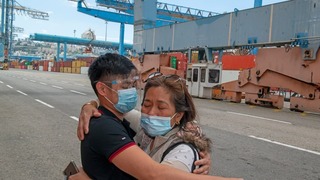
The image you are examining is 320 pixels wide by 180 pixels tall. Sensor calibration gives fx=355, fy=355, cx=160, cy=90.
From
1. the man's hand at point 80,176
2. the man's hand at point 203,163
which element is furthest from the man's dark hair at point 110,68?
the man's hand at point 203,163

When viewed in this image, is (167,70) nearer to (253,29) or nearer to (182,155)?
(253,29)

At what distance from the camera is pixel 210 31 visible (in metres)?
22.6

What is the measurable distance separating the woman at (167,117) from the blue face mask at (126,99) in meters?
0.07

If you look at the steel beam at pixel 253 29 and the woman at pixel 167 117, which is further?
the steel beam at pixel 253 29

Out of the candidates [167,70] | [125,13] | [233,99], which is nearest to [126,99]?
[233,99]

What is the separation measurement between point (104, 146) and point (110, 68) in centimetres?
51

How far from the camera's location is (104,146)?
173 centimetres

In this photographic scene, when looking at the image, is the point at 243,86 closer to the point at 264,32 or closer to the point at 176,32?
the point at 264,32

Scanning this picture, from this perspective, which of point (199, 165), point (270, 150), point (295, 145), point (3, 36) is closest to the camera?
point (199, 165)

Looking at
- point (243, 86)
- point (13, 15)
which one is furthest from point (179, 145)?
point (13, 15)

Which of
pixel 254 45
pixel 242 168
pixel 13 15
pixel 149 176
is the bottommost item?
pixel 242 168

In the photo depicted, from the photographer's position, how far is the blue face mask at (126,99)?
6.87ft

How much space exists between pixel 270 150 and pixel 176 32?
20.5 m

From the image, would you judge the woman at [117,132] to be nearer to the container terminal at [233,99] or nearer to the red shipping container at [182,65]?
the container terminal at [233,99]
